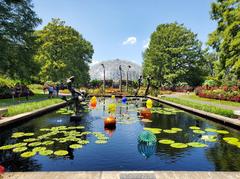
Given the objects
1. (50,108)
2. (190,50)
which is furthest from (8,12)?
(190,50)

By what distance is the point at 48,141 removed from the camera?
1046 cm

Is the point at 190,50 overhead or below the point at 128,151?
overhead

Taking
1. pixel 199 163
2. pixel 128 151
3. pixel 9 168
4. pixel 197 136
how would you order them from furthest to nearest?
pixel 197 136, pixel 128 151, pixel 199 163, pixel 9 168

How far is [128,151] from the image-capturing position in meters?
9.70

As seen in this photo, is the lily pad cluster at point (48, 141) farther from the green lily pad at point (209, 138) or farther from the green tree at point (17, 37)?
the green tree at point (17, 37)

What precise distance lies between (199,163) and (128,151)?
2.62m

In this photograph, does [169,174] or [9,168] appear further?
[9,168]

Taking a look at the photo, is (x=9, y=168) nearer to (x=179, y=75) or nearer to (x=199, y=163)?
(x=199, y=163)

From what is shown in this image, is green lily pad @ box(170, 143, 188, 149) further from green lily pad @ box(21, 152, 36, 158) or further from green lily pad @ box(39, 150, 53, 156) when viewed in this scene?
green lily pad @ box(21, 152, 36, 158)

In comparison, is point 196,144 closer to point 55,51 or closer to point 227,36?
point 227,36

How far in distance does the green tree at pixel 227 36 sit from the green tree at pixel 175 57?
21.9 metres

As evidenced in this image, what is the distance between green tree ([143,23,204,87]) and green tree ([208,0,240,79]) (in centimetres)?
2192

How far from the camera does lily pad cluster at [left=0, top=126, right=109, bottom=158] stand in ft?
29.9

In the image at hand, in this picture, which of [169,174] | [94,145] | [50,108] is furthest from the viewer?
[50,108]
